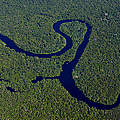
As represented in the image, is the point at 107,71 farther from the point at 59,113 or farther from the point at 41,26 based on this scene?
the point at 41,26

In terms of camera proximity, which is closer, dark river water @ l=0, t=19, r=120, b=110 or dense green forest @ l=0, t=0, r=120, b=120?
dense green forest @ l=0, t=0, r=120, b=120

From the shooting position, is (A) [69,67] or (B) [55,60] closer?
(A) [69,67]

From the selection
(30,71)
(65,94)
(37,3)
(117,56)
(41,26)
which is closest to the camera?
(65,94)

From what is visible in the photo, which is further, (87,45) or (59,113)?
(87,45)

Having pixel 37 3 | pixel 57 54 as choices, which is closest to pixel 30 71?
pixel 57 54

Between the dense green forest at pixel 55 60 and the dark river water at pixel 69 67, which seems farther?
the dark river water at pixel 69 67

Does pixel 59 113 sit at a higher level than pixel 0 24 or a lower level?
lower

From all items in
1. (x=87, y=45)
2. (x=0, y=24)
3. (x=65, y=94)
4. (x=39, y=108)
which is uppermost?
(x=87, y=45)

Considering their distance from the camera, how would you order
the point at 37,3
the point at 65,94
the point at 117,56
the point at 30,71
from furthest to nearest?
1. the point at 37,3
2. the point at 117,56
3. the point at 30,71
4. the point at 65,94
